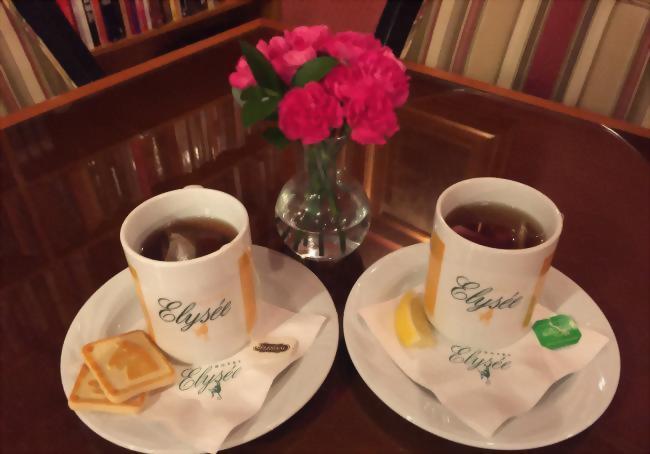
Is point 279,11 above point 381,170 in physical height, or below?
below

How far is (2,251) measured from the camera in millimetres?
677

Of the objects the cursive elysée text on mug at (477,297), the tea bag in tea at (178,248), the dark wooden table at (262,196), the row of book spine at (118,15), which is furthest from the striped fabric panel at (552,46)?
the row of book spine at (118,15)

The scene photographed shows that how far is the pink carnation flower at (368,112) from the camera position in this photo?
514mm

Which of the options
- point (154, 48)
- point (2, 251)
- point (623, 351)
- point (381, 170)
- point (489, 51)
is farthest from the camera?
point (154, 48)

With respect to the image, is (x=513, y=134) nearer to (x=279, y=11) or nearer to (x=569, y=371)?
(x=569, y=371)

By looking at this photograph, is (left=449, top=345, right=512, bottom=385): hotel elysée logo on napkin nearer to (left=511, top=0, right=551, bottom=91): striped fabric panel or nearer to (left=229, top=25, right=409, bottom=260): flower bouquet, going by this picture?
(left=229, top=25, right=409, bottom=260): flower bouquet

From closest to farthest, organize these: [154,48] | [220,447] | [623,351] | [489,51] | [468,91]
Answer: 1. [220,447]
2. [623,351]
3. [468,91]
4. [489,51]
5. [154,48]

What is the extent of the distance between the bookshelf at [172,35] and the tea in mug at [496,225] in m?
1.14

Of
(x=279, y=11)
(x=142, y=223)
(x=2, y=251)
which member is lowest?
(x=279, y=11)

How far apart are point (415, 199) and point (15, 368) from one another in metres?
0.51

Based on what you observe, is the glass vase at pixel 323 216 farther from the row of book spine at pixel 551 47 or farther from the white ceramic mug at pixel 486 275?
the row of book spine at pixel 551 47

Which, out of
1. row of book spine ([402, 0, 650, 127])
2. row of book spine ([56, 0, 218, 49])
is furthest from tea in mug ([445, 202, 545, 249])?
row of book spine ([56, 0, 218, 49])

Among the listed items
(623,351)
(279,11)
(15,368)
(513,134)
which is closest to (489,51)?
(513,134)

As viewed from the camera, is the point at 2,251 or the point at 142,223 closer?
the point at 142,223
